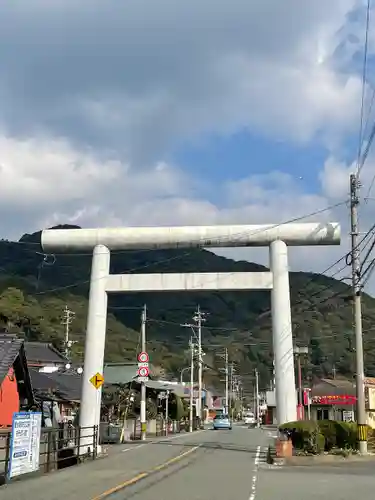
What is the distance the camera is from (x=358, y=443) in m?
23.5

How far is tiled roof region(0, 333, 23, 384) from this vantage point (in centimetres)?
2195

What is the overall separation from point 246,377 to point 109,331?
47030 millimetres

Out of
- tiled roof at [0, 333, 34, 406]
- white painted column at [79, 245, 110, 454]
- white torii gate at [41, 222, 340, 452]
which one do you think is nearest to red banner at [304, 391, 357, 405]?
white torii gate at [41, 222, 340, 452]

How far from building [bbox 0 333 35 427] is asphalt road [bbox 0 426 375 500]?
5.13 metres

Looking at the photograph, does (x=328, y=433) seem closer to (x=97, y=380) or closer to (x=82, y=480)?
(x=97, y=380)

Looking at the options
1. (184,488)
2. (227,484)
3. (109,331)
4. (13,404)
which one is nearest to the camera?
(184,488)

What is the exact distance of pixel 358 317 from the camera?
24.2m

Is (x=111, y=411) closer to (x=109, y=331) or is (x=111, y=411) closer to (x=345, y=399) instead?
(x=345, y=399)

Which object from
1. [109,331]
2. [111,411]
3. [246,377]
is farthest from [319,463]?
[246,377]

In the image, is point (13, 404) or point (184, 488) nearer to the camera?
point (184, 488)

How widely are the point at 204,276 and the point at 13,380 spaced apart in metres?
9.43

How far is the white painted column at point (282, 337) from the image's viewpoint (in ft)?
76.1

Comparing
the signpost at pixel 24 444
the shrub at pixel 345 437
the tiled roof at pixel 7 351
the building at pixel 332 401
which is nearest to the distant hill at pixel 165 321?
the tiled roof at pixel 7 351

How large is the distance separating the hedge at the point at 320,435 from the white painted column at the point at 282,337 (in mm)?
776
